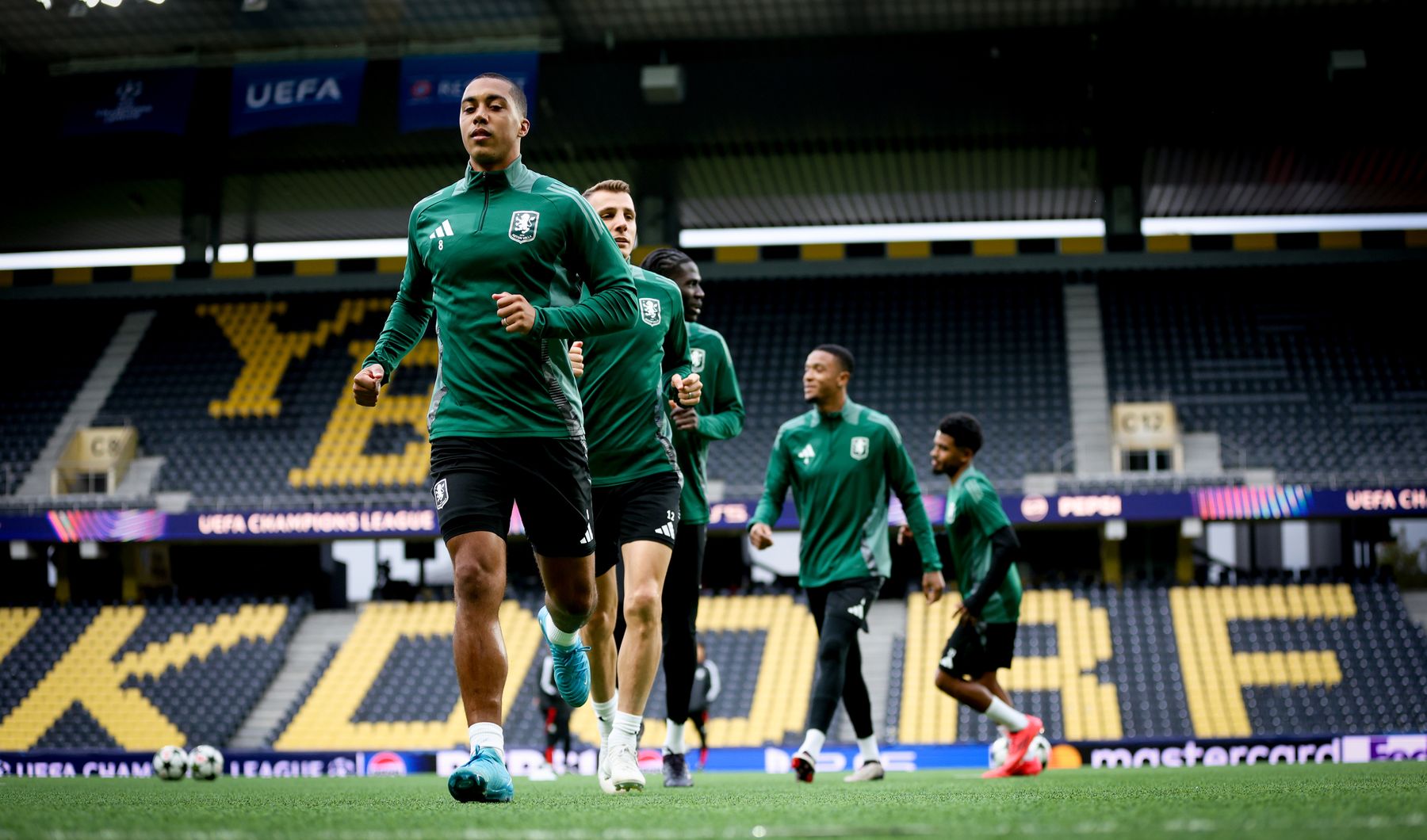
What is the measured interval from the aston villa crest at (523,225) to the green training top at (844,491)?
3.18m

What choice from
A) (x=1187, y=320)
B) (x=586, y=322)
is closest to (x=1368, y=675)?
(x=1187, y=320)

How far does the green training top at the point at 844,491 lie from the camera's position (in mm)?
7051

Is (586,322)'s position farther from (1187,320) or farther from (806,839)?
(1187,320)

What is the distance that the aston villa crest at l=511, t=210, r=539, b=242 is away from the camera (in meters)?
4.09

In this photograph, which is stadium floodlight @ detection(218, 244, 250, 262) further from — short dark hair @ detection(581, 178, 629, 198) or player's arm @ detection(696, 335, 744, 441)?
short dark hair @ detection(581, 178, 629, 198)

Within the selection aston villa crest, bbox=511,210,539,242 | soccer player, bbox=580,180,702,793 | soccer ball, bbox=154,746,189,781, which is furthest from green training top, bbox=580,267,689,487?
soccer ball, bbox=154,746,189,781

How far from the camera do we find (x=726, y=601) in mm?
21547

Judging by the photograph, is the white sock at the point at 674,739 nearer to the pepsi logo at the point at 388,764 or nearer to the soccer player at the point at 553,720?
the soccer player at the point at 553,720

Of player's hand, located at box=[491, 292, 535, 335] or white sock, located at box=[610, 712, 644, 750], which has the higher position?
player's hand, located at box=[491, 292, 535, 335]

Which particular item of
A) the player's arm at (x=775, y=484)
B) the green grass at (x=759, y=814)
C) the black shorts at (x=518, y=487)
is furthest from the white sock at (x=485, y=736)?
the player's arm at (x=775, y=484)

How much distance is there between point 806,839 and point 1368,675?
18287 mm

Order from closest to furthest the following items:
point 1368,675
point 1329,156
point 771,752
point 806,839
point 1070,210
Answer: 1. point 806,839
2. point 771,752
3. point 1368,675
4. point 1329,156
5. point 1070,210

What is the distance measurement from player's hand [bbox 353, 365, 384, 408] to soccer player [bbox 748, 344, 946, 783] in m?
3.08

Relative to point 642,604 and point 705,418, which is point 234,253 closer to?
point 705,418
